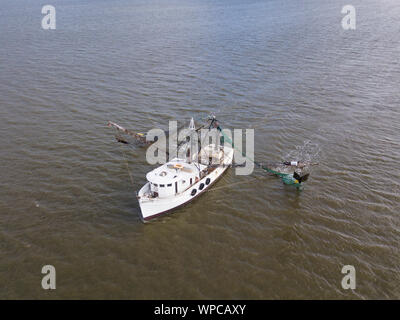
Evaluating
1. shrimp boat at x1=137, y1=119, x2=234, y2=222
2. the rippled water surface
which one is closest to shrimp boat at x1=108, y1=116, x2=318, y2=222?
shrimp boat at x1=137, y1=119, x2=234, y2=222

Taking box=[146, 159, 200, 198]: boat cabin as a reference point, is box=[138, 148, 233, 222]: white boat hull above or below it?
below

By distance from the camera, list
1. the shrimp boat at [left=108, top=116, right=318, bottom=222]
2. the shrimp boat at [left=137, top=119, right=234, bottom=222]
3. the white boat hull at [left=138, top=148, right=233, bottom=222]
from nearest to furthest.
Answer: the white boat hull at [left=138, top=148, right=233, bottom=222]
the shrimp boat at [left=137, top=119, right=234, bottom=222]
the shrimp boat at [left=108, top=116, right=318, bottom=222]

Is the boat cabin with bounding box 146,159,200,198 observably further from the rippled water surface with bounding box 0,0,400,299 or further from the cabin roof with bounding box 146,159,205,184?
the rippled water surface with bounding box 0,0,400,299

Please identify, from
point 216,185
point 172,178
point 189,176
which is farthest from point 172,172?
point 216,185

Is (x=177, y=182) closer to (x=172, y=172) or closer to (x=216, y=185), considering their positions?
(x=172, y=172)

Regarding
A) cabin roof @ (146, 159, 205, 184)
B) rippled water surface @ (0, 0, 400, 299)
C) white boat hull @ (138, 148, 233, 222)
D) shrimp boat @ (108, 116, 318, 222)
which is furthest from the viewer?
cabin roof @ (146, 159, 205, 184)

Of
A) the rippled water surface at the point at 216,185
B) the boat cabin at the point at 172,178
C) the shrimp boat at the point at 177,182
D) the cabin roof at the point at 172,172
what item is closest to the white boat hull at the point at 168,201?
the shrimp boat at the point at 177,182

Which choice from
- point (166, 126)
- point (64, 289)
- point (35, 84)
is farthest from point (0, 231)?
point (35, 84)
